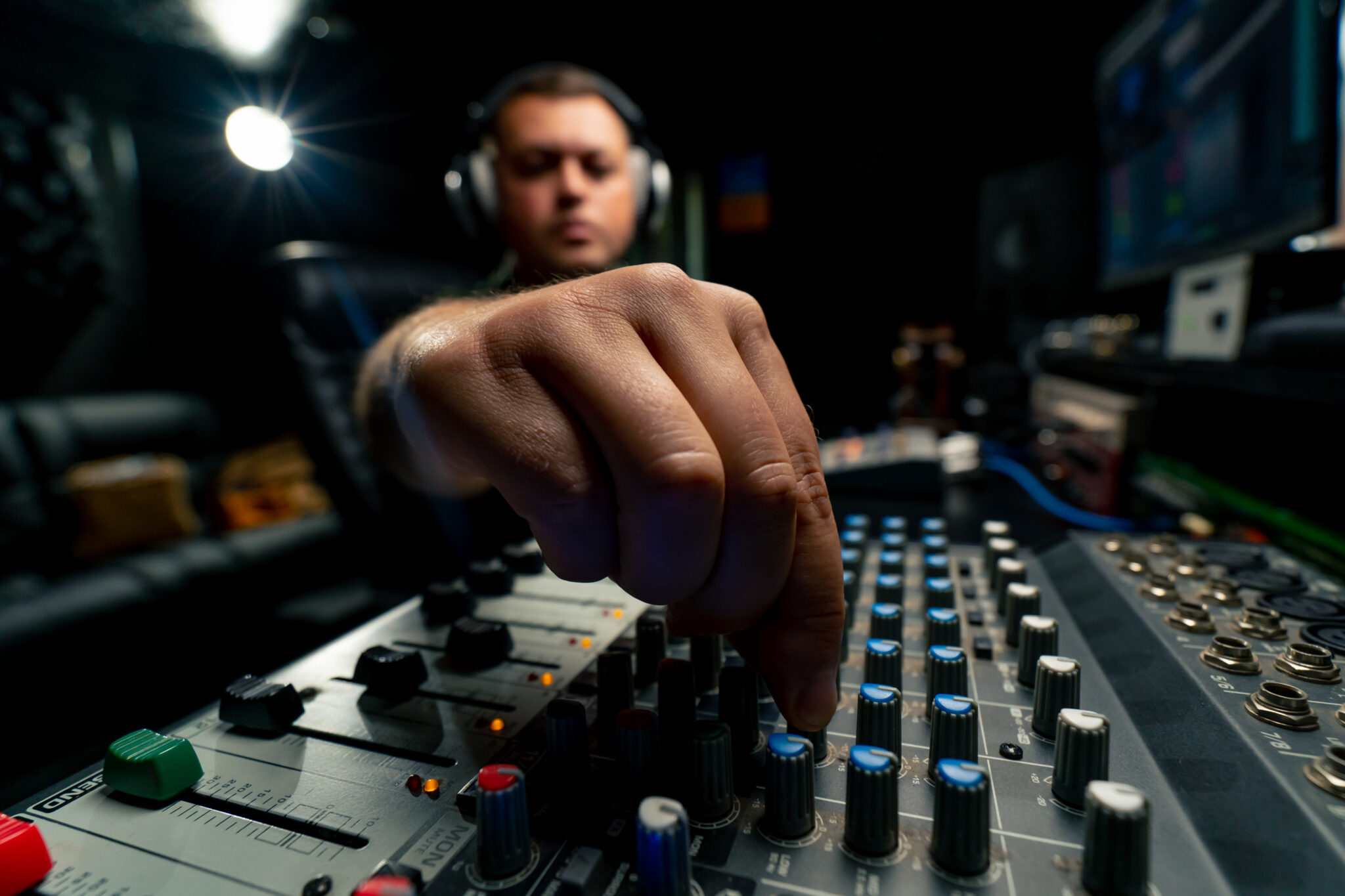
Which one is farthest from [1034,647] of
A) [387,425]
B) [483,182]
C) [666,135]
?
[666,135]

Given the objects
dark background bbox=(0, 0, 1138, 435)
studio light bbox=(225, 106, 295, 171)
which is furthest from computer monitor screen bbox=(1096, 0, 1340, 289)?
studio light bbox=(225, 106, 295, 171)

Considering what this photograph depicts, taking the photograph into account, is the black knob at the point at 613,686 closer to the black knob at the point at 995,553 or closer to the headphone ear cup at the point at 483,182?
the black knob at the point at 995,553

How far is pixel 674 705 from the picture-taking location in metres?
0.42

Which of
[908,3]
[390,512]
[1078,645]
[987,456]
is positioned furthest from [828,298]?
[1078,645]

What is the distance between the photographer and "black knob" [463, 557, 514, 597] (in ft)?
2.22

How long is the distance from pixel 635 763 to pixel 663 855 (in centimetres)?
8

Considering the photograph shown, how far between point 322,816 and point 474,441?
0.74 feet

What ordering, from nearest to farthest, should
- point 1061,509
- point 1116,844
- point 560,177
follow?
point 1116,844
point 1061,509
point 560,177

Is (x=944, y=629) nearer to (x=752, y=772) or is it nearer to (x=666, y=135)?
(x=752, y=772)

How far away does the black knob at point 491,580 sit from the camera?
675 mm

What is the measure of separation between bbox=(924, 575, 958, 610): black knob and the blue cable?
2.11ft

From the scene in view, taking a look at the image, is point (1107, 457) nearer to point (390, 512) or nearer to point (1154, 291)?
point (1154, 291)

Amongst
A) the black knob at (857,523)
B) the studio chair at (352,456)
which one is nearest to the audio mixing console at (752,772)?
the black knob at (857,523)

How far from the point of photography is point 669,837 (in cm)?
28
